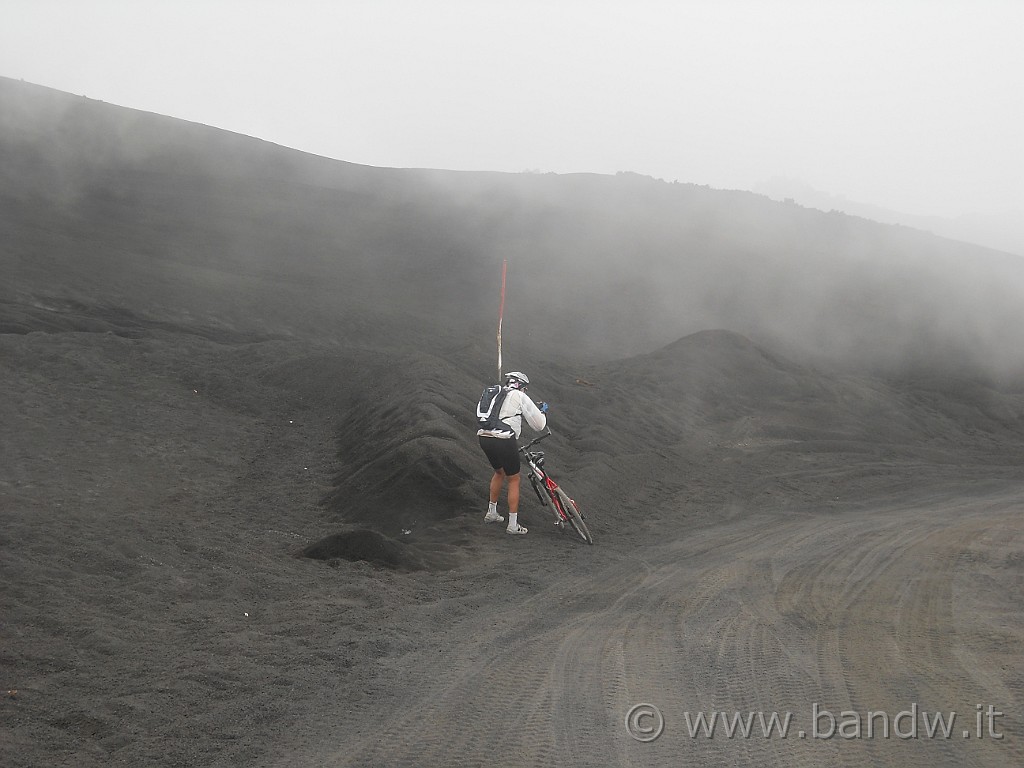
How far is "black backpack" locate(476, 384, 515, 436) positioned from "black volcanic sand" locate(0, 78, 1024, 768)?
1346 mm

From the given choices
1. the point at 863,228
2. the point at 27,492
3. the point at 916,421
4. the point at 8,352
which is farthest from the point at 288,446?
the point at 863,228

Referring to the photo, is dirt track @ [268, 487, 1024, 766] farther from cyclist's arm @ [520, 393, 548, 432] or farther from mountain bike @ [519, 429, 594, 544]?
cyclist's arm @ [520, 393, 548, 432]

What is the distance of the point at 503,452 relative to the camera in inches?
373

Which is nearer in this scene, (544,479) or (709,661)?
(709,661)

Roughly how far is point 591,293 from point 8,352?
27.2 meters

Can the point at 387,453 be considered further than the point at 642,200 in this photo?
No

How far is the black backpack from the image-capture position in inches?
370

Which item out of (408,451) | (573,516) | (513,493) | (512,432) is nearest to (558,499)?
(573,516)

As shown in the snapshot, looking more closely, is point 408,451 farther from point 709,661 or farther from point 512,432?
point 709,661

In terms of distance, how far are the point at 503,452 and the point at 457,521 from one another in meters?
1.28

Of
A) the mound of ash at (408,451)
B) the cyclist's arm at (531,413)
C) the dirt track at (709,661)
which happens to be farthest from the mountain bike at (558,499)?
the mound of ash at (408,451)

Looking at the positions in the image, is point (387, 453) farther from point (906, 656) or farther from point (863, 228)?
point (863, 228)

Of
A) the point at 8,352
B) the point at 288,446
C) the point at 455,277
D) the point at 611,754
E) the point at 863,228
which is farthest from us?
the point at 863,228

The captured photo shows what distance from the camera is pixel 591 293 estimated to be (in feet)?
131
